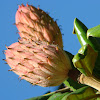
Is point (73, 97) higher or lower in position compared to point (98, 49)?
lower

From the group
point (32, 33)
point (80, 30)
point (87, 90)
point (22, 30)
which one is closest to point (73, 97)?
point (87, 90)

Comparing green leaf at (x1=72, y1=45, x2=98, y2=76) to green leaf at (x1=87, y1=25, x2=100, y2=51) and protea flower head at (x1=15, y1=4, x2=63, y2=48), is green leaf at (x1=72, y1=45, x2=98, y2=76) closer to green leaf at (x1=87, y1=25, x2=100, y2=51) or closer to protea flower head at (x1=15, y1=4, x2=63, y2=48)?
green leaf at (x1=87, y1=25, x2=100, y2=51)

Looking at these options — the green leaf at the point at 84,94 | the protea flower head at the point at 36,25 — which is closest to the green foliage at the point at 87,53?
the green leaf at the point at 84,94

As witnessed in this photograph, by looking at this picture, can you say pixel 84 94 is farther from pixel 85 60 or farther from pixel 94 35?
pixel 94 35

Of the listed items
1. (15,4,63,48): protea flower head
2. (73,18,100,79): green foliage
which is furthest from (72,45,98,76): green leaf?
(15,4,63,48): protea flower head

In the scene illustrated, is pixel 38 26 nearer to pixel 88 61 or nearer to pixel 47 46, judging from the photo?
pixel 47 46

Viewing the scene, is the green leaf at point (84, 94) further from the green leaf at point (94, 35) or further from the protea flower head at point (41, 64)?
the green leaf at point (94, 35)
